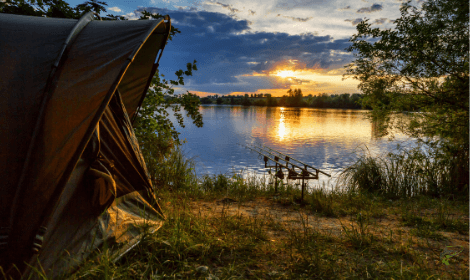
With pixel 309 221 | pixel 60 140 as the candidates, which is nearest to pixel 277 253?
pixel 309 221

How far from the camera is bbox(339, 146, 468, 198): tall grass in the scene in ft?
26.7

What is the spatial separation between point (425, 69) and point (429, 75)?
0.70ft

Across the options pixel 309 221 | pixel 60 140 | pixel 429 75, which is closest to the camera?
pixel 60 140

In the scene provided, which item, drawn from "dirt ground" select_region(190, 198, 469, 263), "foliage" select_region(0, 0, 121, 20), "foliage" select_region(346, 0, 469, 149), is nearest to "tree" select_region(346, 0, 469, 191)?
"foliage" select_region(346, 0, 469, 149)

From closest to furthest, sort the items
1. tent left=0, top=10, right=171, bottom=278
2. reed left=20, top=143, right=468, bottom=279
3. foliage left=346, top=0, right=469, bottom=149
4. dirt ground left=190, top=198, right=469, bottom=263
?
tent left=0, top=10, right=171, bottom=278
reed left=20, top=143, right=468, bottom=279
dirt ground left=190, top=198, right=469, bottom=263
foliage left=346, top=0, right=469, bottom=149

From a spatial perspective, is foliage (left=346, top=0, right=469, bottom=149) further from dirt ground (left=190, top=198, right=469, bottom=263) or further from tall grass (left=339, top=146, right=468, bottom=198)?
dirt ground (left=190, top=198, right=469, bottom=263)

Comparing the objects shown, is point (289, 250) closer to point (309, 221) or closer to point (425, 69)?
point (309, 221)

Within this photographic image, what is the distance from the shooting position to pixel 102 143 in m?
3.04

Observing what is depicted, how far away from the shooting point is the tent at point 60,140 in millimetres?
2334

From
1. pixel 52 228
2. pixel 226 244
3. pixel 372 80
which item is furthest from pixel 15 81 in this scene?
pixel 372 80

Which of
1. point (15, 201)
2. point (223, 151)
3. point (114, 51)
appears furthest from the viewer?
point (223, 151)

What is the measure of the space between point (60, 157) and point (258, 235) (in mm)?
2405

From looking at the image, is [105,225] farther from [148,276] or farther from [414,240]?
[414,240]

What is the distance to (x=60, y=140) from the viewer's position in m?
2.43
